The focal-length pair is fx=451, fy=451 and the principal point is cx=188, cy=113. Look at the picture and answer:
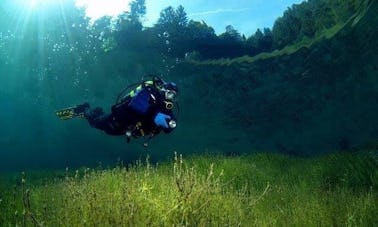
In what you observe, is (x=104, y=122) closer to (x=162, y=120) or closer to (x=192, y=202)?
(x=162, y=120)

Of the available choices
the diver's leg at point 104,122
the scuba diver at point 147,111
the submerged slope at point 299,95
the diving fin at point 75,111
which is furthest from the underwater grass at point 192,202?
the submerged slope at point 299,95

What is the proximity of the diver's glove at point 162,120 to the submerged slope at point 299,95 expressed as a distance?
67.3 ft

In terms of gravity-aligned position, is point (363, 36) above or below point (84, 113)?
above

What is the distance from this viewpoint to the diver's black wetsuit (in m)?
7.07

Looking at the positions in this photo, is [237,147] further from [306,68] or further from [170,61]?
[170,61]

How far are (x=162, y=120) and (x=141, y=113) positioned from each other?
1.67 ft

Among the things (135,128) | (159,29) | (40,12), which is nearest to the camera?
(135,128)

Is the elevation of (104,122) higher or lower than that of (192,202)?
higher

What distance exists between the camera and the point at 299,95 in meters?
30.8

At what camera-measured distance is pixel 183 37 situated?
4400 cm

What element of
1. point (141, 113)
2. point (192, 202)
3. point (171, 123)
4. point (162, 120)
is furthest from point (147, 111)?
point (192, 202)

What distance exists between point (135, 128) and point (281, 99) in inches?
998

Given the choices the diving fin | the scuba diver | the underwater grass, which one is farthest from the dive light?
the diving fin

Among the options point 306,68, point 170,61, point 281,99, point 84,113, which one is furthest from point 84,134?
point 84,113
